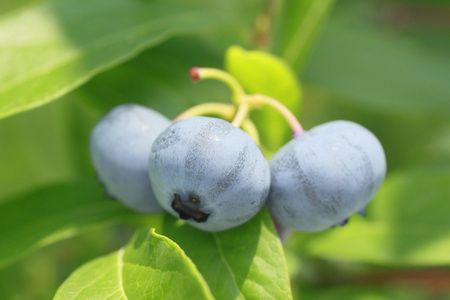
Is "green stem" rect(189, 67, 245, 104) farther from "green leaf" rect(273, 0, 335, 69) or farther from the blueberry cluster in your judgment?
"green leaf" rect(273, 0, 335, 69)

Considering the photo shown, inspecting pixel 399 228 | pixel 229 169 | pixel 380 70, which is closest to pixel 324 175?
pixel 229 169

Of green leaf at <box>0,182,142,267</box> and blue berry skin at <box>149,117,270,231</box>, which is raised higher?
blue berry skin at <box>149,117,270,231</box>

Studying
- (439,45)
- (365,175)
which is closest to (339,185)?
(365,175)

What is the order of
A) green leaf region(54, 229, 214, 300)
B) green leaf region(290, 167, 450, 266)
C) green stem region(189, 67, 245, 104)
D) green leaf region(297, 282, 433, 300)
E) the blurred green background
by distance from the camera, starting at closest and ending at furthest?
green leaf region(54, 229, 214, 300)
green stem region(189, 67, 245, 104)
green leaf region(290, 167, 450, 266)
the blurred green background
green leaf region(297, 282, 433, 300)

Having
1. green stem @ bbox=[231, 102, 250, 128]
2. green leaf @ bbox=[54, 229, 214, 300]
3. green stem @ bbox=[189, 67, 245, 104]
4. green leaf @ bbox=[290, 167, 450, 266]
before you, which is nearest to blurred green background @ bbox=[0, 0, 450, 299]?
green leaf @ bbox=[290, 167, 450, 266]

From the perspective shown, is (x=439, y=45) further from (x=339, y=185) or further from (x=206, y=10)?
(x=339, y=185)

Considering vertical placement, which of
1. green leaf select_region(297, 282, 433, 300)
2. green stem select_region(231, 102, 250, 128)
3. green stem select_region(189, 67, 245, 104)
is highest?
green stem select_region(189, 67, 245, 104)
